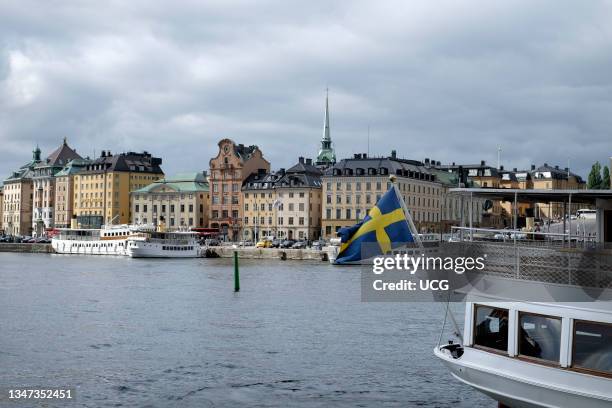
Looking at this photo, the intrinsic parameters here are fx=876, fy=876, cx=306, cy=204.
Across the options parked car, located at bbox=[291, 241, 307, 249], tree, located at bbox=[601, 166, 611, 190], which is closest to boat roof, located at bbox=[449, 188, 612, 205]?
tree, located at bbox=[601, 166, 611, 190]

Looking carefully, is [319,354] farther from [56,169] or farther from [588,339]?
[56,169]

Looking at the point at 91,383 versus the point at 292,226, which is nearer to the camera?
the point at 91,383

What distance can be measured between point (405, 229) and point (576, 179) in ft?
474

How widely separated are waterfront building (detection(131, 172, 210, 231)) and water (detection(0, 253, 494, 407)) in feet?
331

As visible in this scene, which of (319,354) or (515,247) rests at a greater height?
(515,247)

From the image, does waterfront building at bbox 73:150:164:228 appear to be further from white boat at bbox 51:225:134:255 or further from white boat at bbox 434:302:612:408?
white boat at bbox 434:302:612:408

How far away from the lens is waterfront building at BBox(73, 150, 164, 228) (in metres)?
170

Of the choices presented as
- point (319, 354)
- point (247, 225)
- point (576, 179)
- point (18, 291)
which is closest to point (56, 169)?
point (247, 225)

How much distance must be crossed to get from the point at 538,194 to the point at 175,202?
5599 inches

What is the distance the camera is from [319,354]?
29891 millimetres

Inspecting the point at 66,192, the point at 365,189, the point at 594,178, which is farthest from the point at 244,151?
the point at 594,178

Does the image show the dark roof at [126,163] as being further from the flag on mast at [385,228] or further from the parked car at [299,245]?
the flag on mast at [385,228]

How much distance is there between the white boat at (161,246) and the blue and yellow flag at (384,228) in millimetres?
98420

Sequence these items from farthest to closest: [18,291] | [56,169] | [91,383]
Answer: [56,169] < [18,291] < [91,383]
